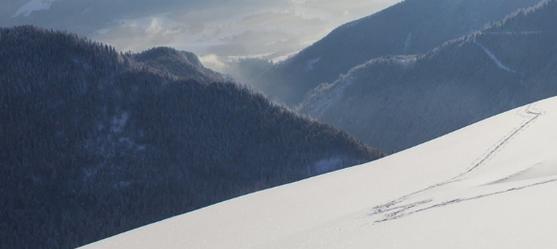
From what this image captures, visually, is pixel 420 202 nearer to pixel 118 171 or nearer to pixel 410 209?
pixel 410 209

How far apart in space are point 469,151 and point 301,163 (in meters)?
157

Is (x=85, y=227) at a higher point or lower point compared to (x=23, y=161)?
lower

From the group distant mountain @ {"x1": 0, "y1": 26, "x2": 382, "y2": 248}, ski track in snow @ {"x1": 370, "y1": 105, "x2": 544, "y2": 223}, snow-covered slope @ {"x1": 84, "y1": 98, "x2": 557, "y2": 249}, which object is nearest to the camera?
snow-covered slope @ {"x1": 84, "y1": 98, "x2": 557, "y2": 249}

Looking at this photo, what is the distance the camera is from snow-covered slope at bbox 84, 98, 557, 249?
47.1 ft

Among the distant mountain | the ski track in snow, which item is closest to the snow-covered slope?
the ski track in snow

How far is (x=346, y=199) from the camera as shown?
23234mm

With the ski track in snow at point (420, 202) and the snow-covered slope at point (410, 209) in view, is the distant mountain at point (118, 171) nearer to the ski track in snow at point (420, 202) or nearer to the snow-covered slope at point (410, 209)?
the snow-covered slope at point (410, 209)

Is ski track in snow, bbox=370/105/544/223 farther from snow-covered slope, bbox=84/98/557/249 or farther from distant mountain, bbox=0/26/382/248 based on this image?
distant mountain, bbox=0/26/382/248

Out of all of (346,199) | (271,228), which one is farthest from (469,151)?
(271,228)

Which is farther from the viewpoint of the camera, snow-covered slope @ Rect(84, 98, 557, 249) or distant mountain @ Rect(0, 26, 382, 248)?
distant mountain @ Rect(0, 26, 382, 248)

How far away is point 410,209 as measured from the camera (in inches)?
719

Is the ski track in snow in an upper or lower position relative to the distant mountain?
upper

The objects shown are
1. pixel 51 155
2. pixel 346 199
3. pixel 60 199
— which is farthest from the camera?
pixel 51 155

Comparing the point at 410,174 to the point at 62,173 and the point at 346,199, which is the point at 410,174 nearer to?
the point at 346,199
